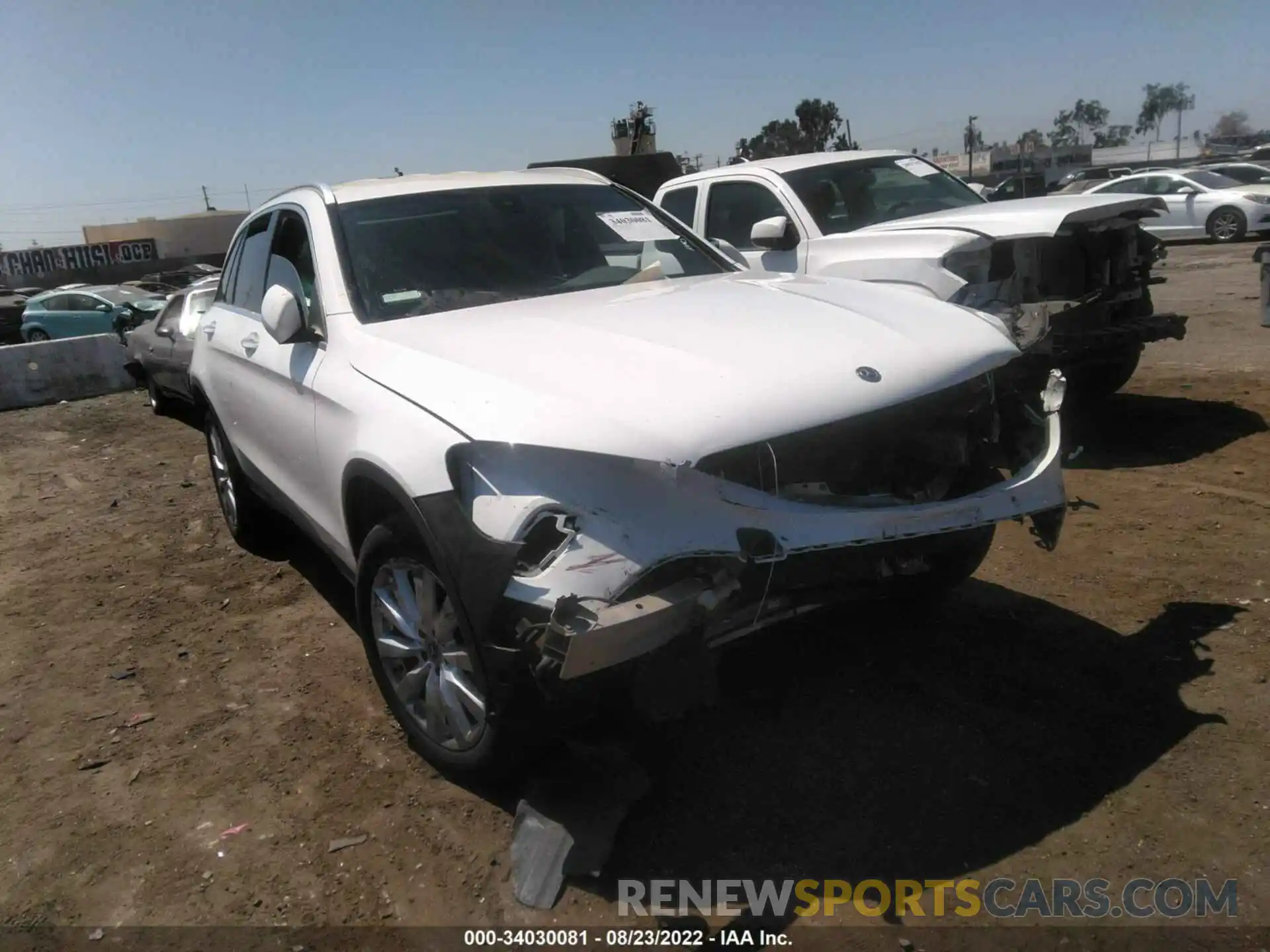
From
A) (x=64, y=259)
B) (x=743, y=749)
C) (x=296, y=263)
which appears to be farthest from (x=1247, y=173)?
(x=64, y=259)

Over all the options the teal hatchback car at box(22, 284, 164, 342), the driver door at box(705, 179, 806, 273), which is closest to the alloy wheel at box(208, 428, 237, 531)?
the driver door at box(705, 179, 806, 273)

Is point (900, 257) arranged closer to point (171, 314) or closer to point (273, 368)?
point (273, 368)

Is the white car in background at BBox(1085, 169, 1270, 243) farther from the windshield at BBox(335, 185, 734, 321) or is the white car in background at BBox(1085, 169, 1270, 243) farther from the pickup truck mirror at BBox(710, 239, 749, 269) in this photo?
the windshield at BBox(335, 185, 734, 321)

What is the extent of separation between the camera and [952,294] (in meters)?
5.89

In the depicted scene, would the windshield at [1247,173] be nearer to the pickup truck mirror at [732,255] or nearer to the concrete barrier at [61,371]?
the pickup truck mirror at [732,255]

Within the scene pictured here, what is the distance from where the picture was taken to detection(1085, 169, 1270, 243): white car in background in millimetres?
19188

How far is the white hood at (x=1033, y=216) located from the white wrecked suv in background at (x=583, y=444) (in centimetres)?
266

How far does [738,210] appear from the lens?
757 cm

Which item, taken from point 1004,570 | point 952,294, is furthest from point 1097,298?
point 1004,570

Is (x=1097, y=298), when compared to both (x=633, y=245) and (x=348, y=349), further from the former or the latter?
(x=348, y=349)

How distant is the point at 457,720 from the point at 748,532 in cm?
108

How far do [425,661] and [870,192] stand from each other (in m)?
5.68

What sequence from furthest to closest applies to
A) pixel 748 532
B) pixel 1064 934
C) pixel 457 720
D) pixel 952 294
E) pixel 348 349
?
pixel 952 294 → pixel 348 349 → pixel 457 720 → pixel 748 532 → pixel 1064 934

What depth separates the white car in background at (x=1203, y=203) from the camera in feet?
63.0
